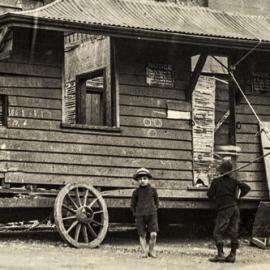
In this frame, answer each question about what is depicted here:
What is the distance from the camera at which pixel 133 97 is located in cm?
1592

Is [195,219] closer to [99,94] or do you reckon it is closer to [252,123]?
[252,123]

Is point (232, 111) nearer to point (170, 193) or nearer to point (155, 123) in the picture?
point (155, 123)

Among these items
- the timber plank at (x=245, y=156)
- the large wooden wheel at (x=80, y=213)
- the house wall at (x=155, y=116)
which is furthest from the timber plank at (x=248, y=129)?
the large wooden wheel at (x=80, y=213)

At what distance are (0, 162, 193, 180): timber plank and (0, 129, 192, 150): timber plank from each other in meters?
0.48

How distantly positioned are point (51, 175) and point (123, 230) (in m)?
4.70

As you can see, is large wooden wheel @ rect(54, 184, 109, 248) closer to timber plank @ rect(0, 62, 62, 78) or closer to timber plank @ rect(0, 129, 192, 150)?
timber plank @ rect(0, 129, 192, 150)

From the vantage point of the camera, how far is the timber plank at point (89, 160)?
47.1 feet

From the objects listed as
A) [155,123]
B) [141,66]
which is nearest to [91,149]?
[155,123]

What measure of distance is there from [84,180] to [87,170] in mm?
213

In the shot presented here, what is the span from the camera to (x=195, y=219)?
18.2 m

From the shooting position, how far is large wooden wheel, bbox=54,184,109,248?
13.7 m

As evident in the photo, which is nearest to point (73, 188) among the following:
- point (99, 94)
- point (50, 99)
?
point (50, 99)

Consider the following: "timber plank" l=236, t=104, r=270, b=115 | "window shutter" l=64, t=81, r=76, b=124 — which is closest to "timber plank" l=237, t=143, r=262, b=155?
"timber plank" l=236, t=104, r=270, b=115

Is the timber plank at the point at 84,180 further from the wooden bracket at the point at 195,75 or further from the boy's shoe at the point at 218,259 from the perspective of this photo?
the boy's shoe at the point at 218,259
